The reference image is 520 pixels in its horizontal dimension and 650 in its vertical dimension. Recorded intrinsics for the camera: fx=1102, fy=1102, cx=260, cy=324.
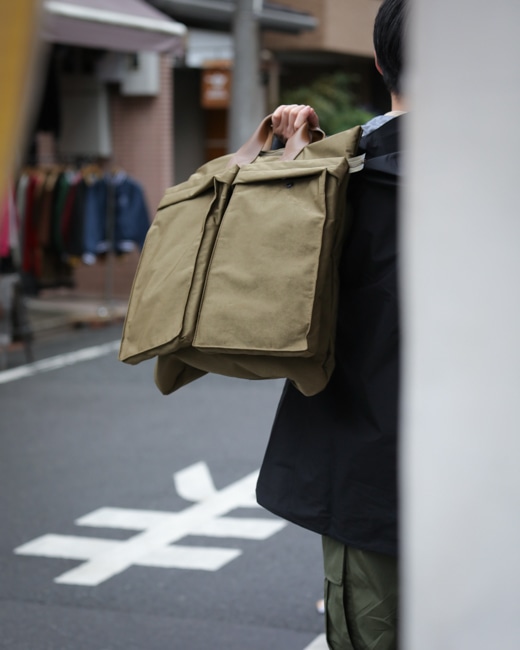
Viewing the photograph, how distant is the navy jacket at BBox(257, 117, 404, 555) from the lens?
2146 millimetres

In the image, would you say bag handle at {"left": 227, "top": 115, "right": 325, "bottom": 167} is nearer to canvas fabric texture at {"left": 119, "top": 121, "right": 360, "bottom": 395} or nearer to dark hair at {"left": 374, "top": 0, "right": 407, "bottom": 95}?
canvas fabric texture at {"left": 119, "top": 121, "right": 360, "bottom": 395}

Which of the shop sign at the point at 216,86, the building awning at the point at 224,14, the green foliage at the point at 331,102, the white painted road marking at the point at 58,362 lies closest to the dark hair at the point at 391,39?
the white painted road marking at the point at 58,362

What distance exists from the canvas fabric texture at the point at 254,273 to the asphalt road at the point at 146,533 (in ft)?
6.57

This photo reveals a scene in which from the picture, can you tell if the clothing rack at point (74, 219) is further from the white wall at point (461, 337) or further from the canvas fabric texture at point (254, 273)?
the white wall at point (461, 337)

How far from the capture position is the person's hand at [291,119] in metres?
2.36

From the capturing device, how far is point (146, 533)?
506 centimetres

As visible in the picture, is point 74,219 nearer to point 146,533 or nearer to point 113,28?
point 113,28

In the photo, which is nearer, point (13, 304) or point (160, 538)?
point (160, 538)

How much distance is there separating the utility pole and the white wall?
465 inches

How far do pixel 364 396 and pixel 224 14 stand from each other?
13500 millimetres

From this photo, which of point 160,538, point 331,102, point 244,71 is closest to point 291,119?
point 160,538

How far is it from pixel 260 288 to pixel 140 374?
7.21 meters

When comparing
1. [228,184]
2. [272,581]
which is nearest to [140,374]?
[272,581]

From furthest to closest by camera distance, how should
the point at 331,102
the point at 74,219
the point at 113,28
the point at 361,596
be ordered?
the point at 331,102
the point at 74,219
the point at 113,28
the point at 361,596
